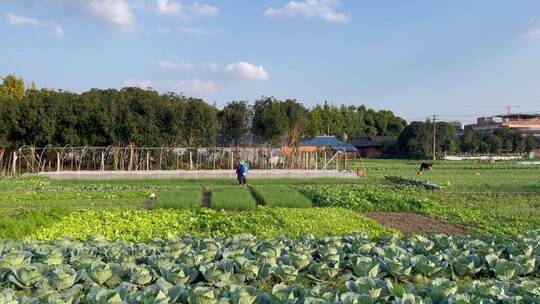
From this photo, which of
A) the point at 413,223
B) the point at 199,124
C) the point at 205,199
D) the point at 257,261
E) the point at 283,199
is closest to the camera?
the point at 257,261

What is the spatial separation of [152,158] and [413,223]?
25.7 meters

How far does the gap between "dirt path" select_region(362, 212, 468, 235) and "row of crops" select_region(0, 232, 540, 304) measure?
4298 mm

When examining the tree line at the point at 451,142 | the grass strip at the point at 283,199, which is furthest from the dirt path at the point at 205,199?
the tree line at the point at 451,142

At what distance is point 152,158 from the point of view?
1399 inches

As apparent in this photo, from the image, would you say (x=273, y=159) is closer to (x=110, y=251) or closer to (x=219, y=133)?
(x=219, y=133)

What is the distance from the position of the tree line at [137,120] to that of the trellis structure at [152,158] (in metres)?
0.75

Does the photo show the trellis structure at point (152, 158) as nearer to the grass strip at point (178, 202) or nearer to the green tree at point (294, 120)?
the green tree at point (294, 120)

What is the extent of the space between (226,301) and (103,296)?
3.50 feet

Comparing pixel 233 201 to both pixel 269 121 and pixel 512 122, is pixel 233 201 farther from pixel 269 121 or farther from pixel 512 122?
pixel 512 122

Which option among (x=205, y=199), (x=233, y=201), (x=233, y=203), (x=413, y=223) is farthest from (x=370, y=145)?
(x=413, y=223)

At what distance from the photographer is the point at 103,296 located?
4270 millimetres

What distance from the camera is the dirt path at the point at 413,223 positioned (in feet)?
38.2

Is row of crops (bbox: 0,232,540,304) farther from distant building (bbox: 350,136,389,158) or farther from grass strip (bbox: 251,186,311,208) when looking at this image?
distant building (bbox: 350,136,389,158)

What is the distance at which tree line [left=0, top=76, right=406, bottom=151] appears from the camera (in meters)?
33.0
